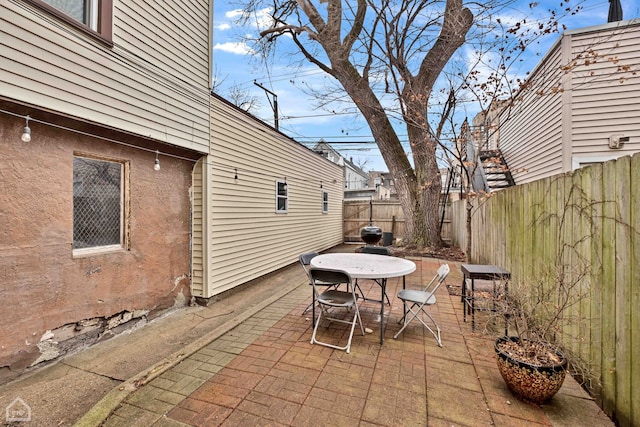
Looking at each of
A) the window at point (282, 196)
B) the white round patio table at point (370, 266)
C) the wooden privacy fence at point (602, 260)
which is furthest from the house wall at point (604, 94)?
the window at point (282, 196)

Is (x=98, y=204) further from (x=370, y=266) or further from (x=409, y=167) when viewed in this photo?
(x=409, y=167)

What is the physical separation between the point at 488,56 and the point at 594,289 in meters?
5.91

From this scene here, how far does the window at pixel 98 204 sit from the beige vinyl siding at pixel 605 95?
7865 mm

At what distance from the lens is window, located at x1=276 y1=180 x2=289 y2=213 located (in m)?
7.00

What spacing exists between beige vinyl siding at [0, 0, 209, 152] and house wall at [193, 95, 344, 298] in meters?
0.54

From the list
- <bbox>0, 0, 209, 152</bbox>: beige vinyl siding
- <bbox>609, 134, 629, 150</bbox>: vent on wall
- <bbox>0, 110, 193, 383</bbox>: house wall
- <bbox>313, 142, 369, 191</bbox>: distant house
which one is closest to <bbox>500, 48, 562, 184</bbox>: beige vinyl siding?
<bbox>609, 134, 629, 150</bbox>: vent on wall

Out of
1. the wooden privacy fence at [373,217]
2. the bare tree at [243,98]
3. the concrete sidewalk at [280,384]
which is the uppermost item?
the bare tree at [243,98]

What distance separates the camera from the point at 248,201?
5723 millimetres

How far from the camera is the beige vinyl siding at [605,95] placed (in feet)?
17.7

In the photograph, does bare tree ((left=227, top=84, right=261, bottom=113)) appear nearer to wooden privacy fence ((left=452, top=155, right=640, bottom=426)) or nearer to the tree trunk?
the tree trunk

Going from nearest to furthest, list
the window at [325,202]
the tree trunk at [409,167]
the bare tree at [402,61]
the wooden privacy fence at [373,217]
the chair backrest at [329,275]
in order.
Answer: the chair backrest at [329,275] < the bare tree at [402,61] < the tree trunk at [409,167] < the window at [325,202] < the wooden privacy fence at [373,217]

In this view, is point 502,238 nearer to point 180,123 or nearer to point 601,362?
point 601,362

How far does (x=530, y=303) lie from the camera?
295 cm

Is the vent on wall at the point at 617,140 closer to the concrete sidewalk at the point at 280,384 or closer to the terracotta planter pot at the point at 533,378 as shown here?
the concrete sidewalk at the point at 280,384
